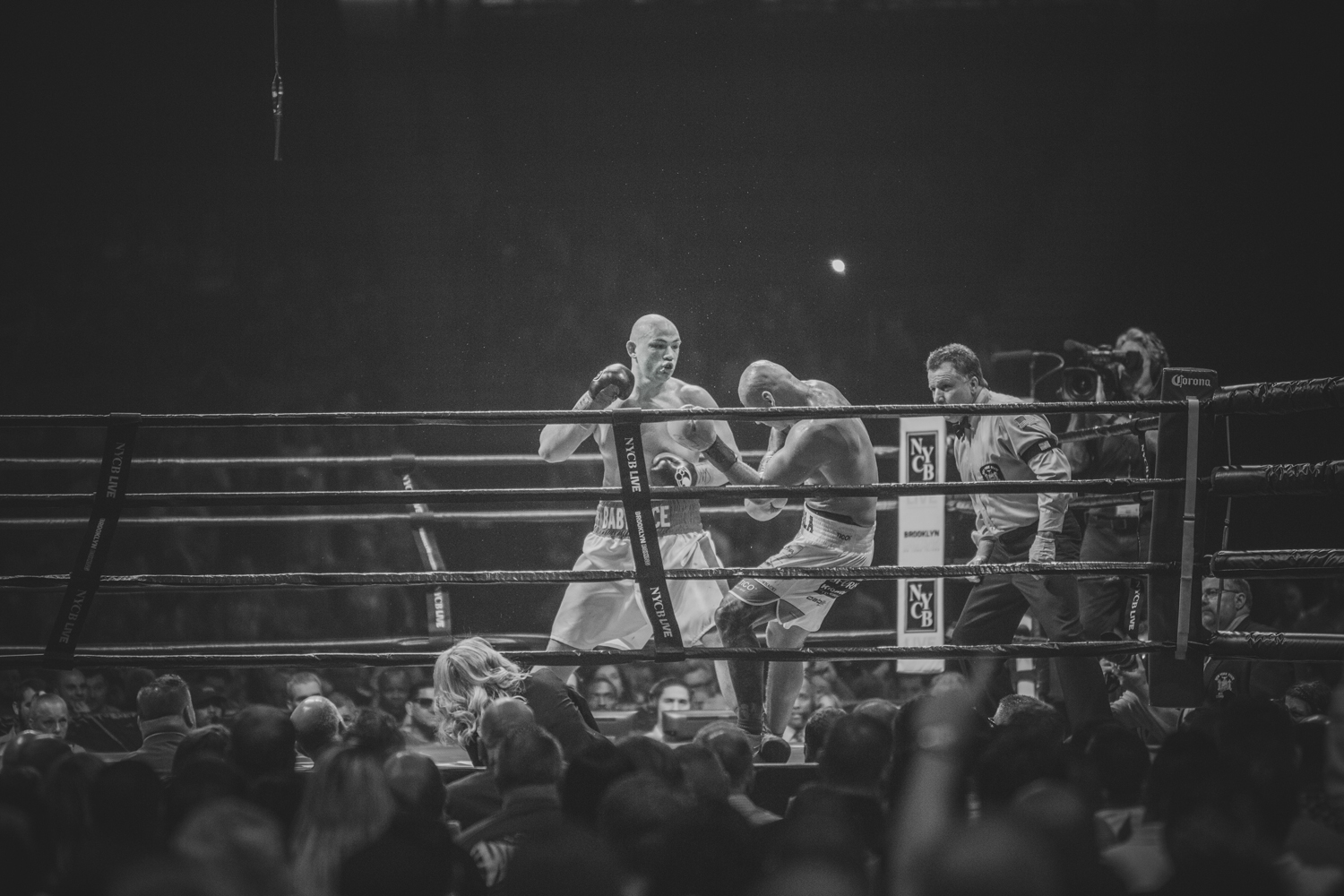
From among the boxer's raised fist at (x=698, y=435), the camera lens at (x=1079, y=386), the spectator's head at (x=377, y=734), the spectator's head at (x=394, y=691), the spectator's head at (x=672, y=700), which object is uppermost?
the boxer's raised fist at (x=698, y=435)

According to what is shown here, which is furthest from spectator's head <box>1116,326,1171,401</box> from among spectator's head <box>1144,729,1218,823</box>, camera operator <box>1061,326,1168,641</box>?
spectator's head <box>1144,729,1218,823</box>

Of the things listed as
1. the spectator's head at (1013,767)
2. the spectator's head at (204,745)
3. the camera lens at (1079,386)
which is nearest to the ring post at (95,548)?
the spectator's head at (204,745)

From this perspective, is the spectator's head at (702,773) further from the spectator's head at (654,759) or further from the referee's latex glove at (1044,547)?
the referee's latex glove at (1044,547)

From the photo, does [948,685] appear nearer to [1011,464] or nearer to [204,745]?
[1011,464]

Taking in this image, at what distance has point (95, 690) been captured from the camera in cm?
653

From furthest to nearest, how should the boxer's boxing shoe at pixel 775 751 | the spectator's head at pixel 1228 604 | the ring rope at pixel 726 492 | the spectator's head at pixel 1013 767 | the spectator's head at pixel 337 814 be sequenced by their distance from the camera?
1. the spectator's head at pixel 1228 604
2. the boxer's boxing shoe at pixel 775 751
3. the ring rope at pixel 726 492
4. the spectator's head at pixel 1013 767
5. the spectator's head at pixel 337 814

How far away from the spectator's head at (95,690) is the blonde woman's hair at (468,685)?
3.75 metres

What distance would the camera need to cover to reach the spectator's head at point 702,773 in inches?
98.6

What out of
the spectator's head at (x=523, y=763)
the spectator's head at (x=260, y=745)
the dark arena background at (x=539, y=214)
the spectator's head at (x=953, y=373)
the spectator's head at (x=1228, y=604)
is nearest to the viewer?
the spectator's head at (x=523, y=763)

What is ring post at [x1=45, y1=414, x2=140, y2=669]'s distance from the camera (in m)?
3.43

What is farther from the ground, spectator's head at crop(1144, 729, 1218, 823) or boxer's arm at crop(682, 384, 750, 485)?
boxer's arm at crop(682, 384, 750, 485)

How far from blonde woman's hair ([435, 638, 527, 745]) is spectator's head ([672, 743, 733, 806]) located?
90cm

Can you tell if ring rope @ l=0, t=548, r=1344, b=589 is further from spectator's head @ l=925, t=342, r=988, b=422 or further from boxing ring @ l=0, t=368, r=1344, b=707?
spectator's head @ l=925, t=342, r=988, b=422

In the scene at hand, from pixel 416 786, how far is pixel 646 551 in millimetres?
1225
